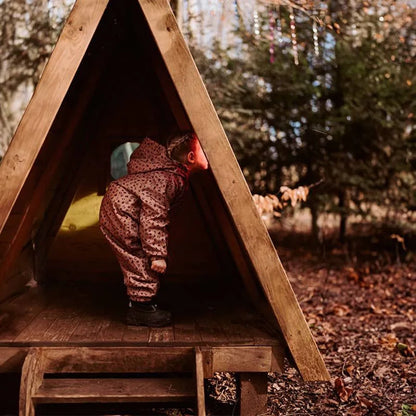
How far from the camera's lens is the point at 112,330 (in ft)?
10.9

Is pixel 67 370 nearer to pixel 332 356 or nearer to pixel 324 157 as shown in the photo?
pixel 332 356

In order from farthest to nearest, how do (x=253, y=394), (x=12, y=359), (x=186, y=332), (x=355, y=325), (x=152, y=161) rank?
(x=355, y=325) → (x=152, y=161) → (x=186, y=332) → (x=253, y=394) → (x=12, y=359)

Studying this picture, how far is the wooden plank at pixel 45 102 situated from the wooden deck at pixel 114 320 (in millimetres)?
899

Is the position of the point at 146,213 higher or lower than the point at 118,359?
higher

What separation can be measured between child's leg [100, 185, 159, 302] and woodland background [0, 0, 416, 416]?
13.4 ft

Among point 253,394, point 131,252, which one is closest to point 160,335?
point 131,252

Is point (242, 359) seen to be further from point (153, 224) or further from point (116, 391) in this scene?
point (153, 224)

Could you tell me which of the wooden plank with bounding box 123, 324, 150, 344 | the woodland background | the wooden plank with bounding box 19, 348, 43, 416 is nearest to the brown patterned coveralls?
the wooden plank with bounding box 123, 324, 150, 344

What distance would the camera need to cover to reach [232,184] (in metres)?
2.87

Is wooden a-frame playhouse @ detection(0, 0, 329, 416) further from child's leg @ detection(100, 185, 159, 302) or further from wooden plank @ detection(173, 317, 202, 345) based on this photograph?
child's leg @ detection(100, 185, 159, 302)

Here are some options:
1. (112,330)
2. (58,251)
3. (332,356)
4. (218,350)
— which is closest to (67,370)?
(112,330)

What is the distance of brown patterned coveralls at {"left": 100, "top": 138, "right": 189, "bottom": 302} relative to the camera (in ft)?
10.7

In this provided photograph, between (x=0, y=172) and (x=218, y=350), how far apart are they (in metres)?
1.67

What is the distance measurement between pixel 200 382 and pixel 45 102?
71.4 inches
